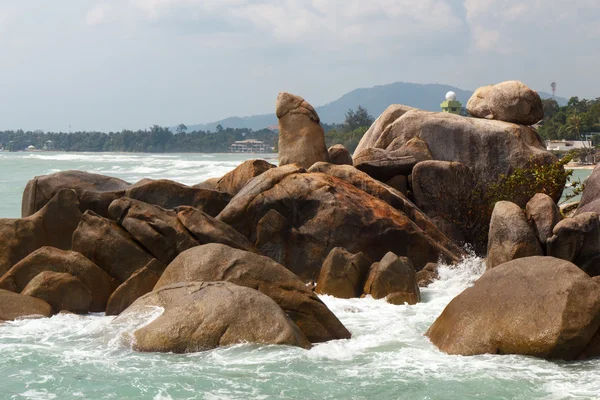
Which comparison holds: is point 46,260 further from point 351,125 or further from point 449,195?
point 351,125

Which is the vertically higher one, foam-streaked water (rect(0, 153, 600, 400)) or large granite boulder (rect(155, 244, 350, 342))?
large granite boulder (rect(155, 244, 350, 342))

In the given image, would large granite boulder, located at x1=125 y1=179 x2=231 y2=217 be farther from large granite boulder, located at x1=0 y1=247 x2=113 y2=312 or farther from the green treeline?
the green treeline

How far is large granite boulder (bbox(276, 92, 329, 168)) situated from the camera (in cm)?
2145

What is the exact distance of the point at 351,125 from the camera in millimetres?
145125

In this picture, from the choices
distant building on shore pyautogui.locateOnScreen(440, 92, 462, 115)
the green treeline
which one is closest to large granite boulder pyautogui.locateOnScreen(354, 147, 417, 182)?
distant building on shore pyautogui.locateOnScreen(440, 92, 462, 115)

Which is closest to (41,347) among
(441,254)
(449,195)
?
(441,254)

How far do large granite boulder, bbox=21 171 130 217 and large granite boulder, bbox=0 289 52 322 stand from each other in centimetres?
452

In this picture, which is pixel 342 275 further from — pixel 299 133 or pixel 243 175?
pixel 299 133

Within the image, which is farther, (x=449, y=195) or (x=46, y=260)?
(x=449, y=195)

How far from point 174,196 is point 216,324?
25.4 ft

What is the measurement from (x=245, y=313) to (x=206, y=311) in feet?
1.71

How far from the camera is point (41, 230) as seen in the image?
1608 cm

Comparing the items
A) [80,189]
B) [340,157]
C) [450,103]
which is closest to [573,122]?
[450,103]

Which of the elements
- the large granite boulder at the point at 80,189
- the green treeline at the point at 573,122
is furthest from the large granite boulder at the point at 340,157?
the green treeline at the point at 573,122
